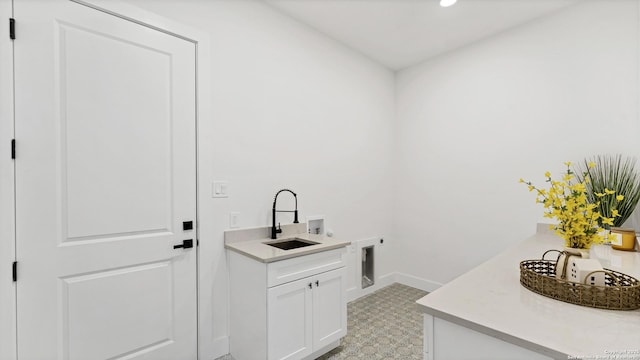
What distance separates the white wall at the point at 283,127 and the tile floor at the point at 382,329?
503mm

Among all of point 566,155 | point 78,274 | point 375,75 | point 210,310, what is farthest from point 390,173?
point 78,274

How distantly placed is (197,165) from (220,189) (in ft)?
0.80

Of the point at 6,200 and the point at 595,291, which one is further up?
the point at 6,200

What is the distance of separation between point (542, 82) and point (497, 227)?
57.5 inches

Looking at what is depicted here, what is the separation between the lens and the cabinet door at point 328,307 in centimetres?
204

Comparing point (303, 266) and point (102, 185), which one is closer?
point (102, 185)

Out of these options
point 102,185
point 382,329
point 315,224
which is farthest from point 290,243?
point 102,185

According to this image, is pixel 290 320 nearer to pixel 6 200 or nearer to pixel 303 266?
pixel 303 266

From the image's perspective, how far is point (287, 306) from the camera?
1.87 metres

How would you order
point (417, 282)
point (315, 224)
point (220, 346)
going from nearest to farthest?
point (220, 346)
point (315, 224)
point (417, 282)

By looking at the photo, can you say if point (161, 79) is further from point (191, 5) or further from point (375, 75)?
point (375, 75)

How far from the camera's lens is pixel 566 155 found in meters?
2.53

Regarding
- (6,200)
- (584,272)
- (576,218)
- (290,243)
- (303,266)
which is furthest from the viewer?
(290,243)

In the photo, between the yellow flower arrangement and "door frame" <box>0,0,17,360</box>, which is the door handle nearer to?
"door frame" <box>0,0,17,360</box>
